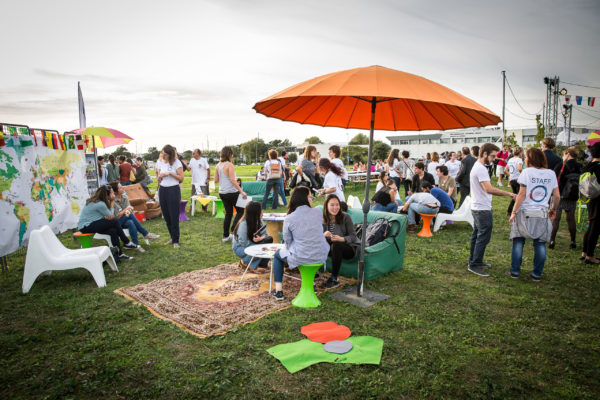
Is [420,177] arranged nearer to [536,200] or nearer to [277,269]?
[536,200]

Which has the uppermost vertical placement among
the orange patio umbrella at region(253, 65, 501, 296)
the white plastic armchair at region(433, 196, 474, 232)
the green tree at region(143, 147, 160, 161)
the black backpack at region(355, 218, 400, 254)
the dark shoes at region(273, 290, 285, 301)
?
the green tree at region(143, 147, 160, 161)

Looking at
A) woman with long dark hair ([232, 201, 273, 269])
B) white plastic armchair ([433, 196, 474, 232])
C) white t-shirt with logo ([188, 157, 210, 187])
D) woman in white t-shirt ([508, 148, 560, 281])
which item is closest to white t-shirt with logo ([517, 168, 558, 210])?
woman in white t-shirt ([508, 148, 560, 281])

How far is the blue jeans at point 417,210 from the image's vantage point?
803 centimetres

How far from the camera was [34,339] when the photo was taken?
11.8 ft

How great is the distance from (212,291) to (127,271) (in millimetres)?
1921

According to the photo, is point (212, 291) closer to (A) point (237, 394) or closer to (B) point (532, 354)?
(A) point (237, 394)

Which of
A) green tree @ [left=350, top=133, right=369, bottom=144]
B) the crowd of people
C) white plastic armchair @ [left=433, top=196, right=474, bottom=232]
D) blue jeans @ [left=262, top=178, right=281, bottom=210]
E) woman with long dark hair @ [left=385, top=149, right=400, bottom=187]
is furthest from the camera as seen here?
green tree @ [left=350, top=133, right=369, bottom=144]

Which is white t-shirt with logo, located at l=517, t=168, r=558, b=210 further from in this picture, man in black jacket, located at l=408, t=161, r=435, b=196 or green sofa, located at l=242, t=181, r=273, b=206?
green sofa, located at l=242, t=181, r=273, b=206

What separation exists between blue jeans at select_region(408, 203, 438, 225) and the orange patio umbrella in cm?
368

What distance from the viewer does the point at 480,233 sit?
539 cm

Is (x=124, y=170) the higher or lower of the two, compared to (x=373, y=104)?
lower

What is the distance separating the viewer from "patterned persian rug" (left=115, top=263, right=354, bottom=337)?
4008 mm

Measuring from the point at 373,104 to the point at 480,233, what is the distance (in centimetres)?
284

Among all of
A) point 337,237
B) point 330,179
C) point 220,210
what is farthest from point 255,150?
point 337,237
